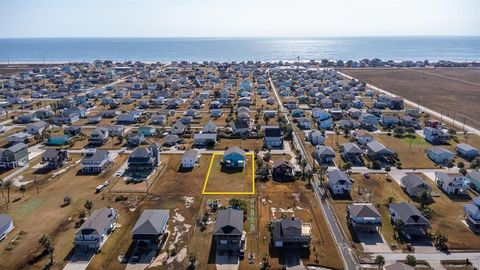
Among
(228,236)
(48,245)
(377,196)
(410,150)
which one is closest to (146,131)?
(48,245)

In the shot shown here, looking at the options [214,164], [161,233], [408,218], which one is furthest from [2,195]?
[408,218]

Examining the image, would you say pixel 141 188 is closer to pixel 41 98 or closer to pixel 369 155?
pixel 369 155

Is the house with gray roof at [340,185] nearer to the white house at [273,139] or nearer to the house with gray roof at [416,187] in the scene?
the house with gray roof at [416,187]

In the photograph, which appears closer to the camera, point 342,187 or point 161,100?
point 342,187

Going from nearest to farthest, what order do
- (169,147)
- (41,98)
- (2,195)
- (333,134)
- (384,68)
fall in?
(2,195)
(169,147)
(333,134)
(41,98)
(384,68)

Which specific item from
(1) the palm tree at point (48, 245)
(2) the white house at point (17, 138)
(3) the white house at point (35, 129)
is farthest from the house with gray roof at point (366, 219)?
(3) the white house at point (35, 129)

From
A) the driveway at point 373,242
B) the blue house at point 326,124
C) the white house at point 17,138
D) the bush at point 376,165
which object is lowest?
the driveway at point 373,242

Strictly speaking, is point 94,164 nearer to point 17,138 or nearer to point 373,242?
point 17,138
